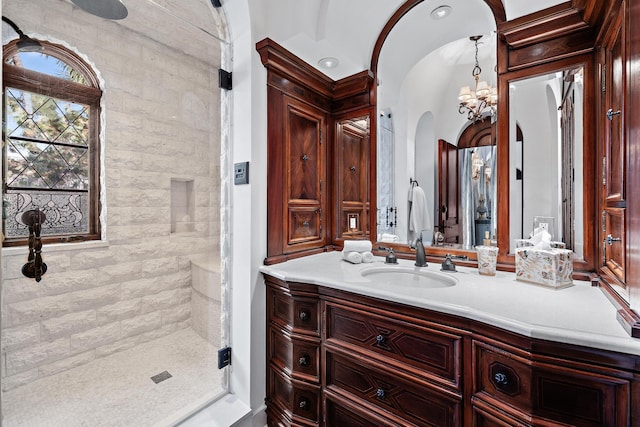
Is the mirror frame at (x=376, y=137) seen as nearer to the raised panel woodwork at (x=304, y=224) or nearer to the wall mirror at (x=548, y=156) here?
the wall mirror at (x=548, y=156)

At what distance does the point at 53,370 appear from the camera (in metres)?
1.66

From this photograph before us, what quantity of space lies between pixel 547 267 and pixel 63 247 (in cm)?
248

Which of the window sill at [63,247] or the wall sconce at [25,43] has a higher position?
the wall sconce at [25,43]

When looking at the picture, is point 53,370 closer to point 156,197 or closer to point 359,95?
point 156,197

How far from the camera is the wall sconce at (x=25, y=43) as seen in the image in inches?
48.5

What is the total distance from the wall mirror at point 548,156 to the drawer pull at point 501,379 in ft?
2.52

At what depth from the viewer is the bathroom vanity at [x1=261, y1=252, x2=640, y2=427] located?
2.59 feet

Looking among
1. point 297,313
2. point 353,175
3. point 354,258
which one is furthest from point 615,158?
point 297,313

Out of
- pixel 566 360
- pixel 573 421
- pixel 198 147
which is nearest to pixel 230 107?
pixel 198 147

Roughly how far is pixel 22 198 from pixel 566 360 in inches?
87.3

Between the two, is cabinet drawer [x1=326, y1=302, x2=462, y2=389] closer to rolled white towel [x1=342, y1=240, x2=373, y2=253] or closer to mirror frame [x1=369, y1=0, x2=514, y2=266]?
rolled white towel [x1=342, y1=240, x2=373, y2=253]

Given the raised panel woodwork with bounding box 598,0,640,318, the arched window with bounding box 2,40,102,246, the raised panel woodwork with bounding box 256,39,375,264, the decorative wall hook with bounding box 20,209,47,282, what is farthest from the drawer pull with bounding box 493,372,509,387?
the decorative wall hook with bounding box 20,209,47,282

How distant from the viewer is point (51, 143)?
160 cm

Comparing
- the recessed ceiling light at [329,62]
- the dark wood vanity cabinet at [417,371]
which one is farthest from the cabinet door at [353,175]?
the dark wood vanity cabinet at [417,371]
